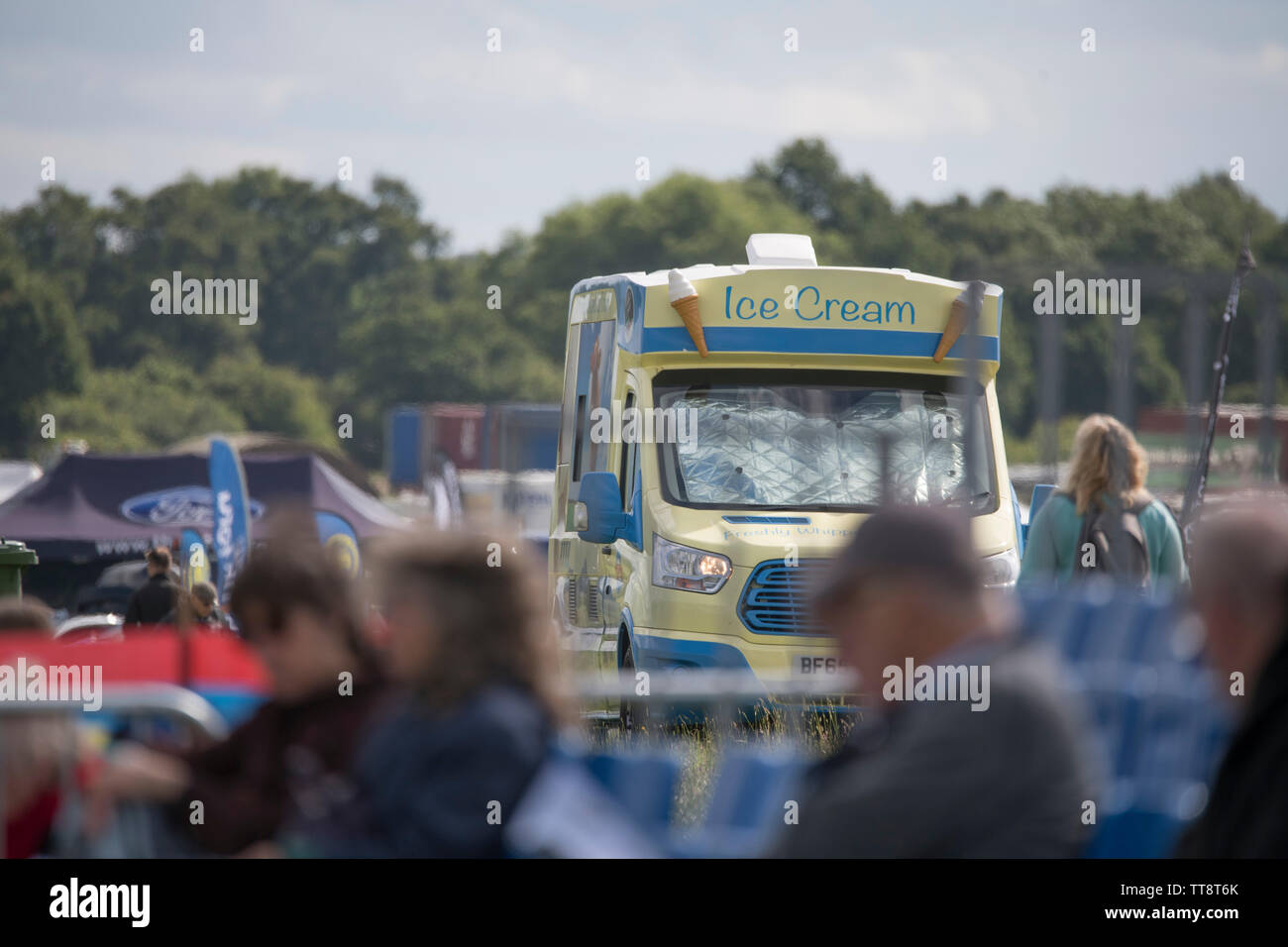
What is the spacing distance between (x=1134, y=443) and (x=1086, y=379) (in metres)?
53.5

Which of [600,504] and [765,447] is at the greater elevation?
[765,447]

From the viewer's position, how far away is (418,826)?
3.58 m

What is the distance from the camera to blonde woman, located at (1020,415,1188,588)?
23.7 ft

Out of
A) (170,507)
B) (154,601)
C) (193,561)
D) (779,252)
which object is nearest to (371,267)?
(170,507)

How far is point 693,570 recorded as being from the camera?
32.2 ft

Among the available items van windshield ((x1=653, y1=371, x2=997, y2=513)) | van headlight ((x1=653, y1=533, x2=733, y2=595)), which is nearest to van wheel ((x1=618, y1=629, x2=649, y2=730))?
van headlight ((x1=653, y1=533, x2=733, y2=595))

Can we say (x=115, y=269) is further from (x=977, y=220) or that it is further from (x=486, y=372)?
(x=977, y=220)

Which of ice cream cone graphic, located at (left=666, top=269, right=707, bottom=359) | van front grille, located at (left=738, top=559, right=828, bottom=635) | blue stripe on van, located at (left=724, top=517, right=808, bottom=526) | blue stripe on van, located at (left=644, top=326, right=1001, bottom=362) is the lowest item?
van front grille, located at (left=738, top=559, right=828, bottom=635)

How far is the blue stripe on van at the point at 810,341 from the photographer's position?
1017 cm

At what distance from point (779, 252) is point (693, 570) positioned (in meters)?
2.86

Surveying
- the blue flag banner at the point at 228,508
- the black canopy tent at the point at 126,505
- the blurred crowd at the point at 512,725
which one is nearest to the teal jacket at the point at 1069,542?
the blurred crowd at the point at 512,725

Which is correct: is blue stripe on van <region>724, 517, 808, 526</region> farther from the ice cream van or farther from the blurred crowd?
the blurred crowd
